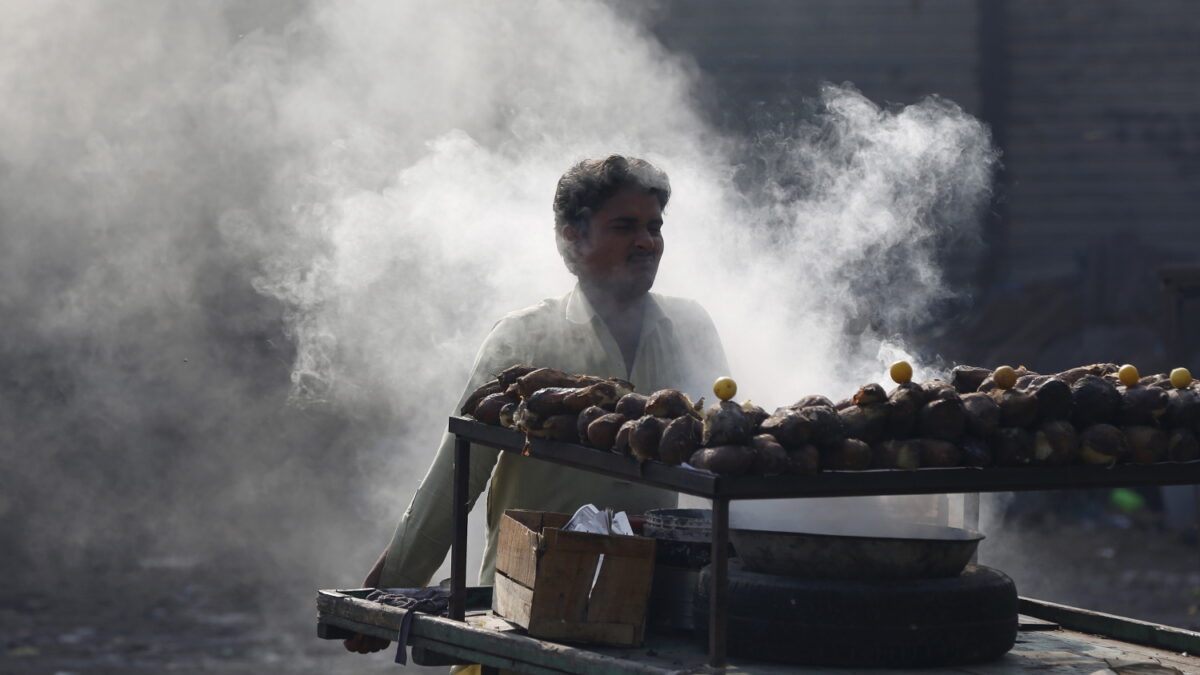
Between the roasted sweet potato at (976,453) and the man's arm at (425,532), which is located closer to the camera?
the roasted sweet potato at (976,453)

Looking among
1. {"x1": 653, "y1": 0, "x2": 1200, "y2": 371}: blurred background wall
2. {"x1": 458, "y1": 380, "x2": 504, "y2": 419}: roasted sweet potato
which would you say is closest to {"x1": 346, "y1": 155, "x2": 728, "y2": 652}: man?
{"x1": 458, "y1": 380, "x2": 504, "y2": 419}: roasted sweet potato

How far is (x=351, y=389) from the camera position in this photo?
1052cm

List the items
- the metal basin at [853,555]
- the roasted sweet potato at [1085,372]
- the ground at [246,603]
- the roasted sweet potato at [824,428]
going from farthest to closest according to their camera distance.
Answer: the ground at [246,603] < the roasted sweet potato at [1085,372] < the metal basin at [853,555] < the roasted sweet potato at [824,428]

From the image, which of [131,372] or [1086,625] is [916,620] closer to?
[1086,625]

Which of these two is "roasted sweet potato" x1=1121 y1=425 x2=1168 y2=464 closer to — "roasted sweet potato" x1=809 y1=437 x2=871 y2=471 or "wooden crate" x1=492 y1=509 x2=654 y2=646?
"roasted sweet potato" x1=809 y1=437 x2=871 y2=471

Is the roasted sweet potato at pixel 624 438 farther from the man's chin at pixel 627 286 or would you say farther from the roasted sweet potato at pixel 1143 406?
the man's chin at pixel 627 286

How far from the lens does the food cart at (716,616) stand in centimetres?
270

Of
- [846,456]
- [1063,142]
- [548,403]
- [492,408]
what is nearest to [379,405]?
[1063,142]

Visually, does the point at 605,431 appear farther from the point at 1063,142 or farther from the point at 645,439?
the point at 1063,142

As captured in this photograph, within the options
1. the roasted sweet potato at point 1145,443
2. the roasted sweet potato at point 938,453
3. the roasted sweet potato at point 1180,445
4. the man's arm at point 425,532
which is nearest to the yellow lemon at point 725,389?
the roasted sweet potato at point 938,453

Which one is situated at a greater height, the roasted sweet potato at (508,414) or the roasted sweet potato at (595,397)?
the roasted sweet potato at (595,397)

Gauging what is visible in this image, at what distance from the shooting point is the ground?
24.1ft

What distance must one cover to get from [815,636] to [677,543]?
448mm

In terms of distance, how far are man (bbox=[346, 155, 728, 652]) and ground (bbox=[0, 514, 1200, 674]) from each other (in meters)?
3.75
